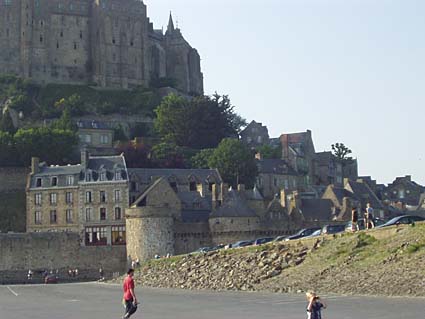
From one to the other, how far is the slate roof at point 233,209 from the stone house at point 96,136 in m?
29.3

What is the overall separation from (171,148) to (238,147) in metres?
8.73

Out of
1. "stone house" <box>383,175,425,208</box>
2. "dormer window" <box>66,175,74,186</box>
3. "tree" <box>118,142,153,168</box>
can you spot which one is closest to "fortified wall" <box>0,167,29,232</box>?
"dormer window" <box>66,175,74,186</box>

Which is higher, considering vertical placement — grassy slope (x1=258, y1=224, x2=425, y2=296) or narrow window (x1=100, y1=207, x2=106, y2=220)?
narrow window (x1=100, y1=207, x2=106, y2=220)

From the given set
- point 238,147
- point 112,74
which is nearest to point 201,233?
point 238,147

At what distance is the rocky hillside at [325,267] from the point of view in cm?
4212

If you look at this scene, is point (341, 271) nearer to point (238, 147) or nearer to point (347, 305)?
point (347, 305)

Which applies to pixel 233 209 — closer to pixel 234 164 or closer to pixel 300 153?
pixel 234 164

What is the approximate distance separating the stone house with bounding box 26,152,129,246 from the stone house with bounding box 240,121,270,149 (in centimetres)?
4239

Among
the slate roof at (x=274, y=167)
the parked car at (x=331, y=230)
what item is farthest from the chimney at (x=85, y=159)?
the parked car at (x=331, y=230)

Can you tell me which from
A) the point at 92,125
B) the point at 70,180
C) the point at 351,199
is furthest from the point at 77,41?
the point at 351,199

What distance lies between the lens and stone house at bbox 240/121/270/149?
430ft

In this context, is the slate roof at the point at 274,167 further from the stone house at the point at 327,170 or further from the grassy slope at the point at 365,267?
the grassy slope at the point at 365,267

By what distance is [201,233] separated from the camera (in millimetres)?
84250

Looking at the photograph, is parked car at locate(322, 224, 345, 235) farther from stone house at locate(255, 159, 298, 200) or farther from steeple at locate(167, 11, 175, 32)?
steeple at locate(167, 11, 175, 32)
